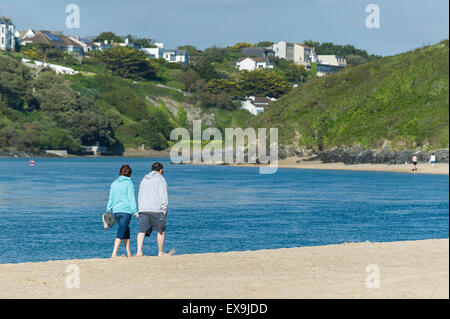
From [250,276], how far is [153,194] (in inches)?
141

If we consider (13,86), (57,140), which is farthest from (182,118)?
(13,86)

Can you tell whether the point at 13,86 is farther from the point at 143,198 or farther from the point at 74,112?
the point at 143,198

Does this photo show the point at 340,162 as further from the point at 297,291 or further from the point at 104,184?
the point at 297,291

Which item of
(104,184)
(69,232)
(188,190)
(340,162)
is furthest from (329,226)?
(340,162)

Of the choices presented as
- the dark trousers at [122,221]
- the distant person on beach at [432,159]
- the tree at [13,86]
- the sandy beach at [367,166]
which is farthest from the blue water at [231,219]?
the tree at [13,86]

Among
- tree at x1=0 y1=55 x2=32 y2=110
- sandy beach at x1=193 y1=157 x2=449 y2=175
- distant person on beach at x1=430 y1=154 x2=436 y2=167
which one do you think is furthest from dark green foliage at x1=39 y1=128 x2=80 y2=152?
distant person on beach at x1=430 y1=154 x2=436 y2=167

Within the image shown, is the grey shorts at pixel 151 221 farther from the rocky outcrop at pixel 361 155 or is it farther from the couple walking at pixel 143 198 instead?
the rocky outcrop at pixel 361 155

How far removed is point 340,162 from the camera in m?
110

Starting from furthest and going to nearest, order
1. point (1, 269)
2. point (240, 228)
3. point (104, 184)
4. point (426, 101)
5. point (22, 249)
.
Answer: point (426, 101) < point (104, 184) < point (240, 228) < point (22, 249) < point (1, 269)

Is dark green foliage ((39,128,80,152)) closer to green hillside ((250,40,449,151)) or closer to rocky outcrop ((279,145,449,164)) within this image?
green hillside ((250,40,449,151))

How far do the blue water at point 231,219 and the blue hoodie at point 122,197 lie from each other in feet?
Answer: 18.4

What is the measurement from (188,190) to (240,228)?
89.9 feet

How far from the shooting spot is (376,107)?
114 metres

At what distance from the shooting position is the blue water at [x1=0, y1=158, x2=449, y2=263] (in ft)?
80.3
